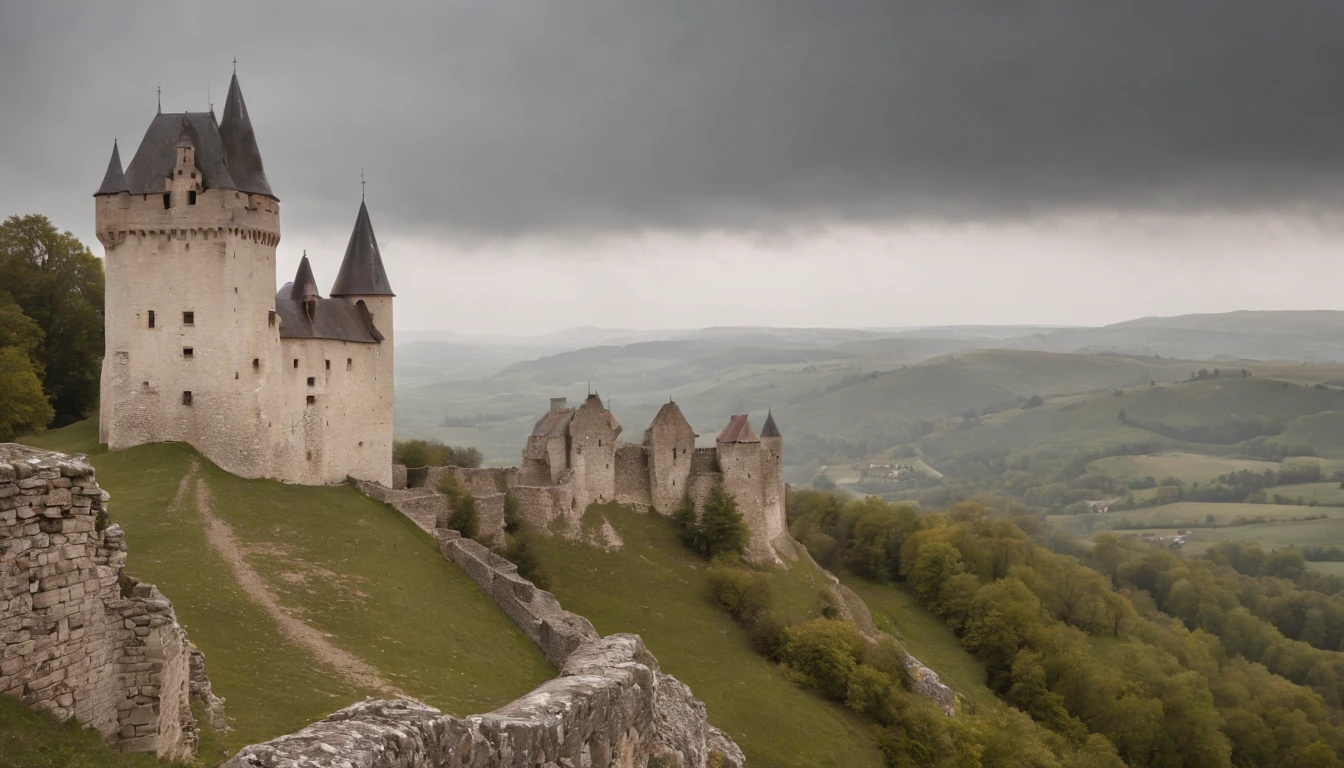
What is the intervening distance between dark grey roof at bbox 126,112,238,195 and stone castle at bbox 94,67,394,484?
45 mm

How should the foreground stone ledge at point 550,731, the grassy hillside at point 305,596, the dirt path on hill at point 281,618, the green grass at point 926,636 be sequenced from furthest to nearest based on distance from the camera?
the green grass at point 926,636 < the dirt path on hill at point 281,618 < the grassy hillside at point 305,596 < the foreground stone ledge at point 550,731

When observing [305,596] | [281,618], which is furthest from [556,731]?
[305,596]

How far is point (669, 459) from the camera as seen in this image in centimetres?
6281

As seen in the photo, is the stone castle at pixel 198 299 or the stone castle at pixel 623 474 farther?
the stone castle at pixel 623 474

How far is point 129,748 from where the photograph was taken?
1498 cm

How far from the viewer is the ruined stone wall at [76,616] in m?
13.0

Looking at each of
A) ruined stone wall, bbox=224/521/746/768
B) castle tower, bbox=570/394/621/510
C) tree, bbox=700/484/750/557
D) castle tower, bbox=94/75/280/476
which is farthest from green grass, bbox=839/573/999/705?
castle tower, bbox=94/75/280/476

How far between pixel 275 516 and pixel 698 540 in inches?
1005

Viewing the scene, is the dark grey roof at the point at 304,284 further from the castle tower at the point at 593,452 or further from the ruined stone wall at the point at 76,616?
the ruined stone wall at the point at 76,616

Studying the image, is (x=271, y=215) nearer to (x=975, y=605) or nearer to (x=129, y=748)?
(x=129, y=748)

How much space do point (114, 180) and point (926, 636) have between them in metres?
54.1

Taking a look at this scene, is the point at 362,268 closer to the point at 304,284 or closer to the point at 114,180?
the point at 304,284

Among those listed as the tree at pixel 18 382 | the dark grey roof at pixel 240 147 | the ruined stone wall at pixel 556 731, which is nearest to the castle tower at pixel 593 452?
the dark grey roof at pixel 240 147

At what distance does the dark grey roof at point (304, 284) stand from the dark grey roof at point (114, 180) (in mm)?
8996
